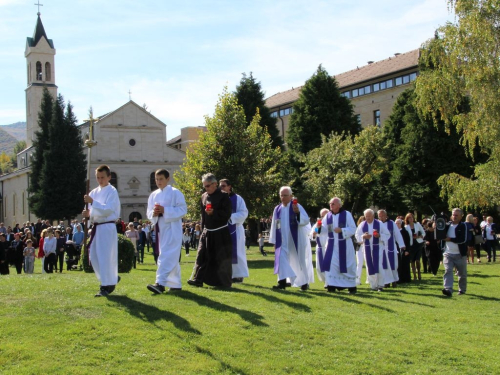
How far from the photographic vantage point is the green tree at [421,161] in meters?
46.3

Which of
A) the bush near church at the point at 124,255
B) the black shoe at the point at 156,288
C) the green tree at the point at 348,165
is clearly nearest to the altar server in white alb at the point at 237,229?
the black shoe at the point at 156,288

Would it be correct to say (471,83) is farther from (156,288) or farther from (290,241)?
(156,288)

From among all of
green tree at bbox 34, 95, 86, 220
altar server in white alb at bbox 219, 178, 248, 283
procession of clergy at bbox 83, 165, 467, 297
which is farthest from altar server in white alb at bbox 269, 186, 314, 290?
green tree at bbox 34, 95, 86, 220

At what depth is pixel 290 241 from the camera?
1392cm

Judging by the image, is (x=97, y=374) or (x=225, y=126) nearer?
(x=97, y=374)

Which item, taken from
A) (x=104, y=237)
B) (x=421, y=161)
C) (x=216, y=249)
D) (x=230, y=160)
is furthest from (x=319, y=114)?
(x=104, y=237)

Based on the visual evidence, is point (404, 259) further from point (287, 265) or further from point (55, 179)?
point (55, 179)

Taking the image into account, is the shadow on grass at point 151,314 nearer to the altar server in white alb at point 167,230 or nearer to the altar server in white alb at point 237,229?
the altar server in white alb at point 167,230

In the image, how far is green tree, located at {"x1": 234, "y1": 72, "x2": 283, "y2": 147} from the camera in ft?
193

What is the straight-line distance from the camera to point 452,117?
27125 mm

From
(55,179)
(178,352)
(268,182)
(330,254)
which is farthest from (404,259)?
(55,179)

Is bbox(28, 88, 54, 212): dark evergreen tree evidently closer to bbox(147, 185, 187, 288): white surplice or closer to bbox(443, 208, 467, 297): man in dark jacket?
bbox(443, 208, 467, 297): man in dark jacket

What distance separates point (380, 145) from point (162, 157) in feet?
116

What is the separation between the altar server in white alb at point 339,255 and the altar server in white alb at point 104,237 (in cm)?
558
